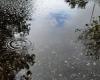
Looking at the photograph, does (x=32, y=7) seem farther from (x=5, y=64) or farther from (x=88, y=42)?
(x=5, y=64)

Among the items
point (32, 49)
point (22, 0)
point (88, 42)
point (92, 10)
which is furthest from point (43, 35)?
point (22, 0)

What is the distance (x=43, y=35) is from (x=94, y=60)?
A: 3.42 metres

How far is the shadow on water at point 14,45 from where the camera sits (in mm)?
8686

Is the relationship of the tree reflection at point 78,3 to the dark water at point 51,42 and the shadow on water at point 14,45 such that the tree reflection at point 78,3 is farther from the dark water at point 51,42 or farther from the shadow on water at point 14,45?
the shadow on water at point 14,45

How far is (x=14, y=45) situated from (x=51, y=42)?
1956 millimetres

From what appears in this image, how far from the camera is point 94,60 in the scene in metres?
9.59

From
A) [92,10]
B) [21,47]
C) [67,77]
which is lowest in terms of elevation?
[67,77]

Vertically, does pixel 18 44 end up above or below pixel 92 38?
below

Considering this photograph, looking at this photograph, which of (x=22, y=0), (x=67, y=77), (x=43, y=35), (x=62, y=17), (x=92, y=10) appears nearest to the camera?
(x=67, y=77)

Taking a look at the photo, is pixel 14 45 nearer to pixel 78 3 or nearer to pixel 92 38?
pixel 92 38

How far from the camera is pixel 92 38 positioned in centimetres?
1092

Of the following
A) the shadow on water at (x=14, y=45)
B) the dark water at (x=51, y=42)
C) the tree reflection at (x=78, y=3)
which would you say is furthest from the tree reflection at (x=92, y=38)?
the tree reflection at (x=78, y=3)

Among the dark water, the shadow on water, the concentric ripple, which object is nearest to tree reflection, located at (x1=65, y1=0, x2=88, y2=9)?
the dark water

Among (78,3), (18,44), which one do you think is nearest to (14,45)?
(18,44)
